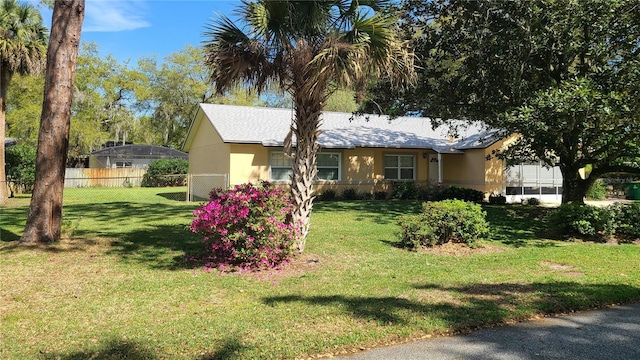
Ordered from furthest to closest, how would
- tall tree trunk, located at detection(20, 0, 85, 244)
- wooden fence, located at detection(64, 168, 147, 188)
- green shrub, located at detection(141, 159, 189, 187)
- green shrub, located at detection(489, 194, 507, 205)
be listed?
green shrub, located at detection(141, 159, 189, 187), wooden fence, located at detection(64, 168, 147, 188), green shrub, located at detection(489, 194, 507, 205), tall tree trunk, located at detection(20, 0, 85, 244)

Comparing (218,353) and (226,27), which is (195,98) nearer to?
(226,27)

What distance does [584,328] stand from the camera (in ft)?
14.8

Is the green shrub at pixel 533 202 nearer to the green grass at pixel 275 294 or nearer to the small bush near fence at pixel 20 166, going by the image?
the green grass at pixel 275 294

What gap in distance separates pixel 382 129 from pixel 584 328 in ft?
62.3

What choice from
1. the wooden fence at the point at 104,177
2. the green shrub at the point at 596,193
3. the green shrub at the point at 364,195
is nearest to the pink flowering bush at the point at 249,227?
the green shrub at the point at 364,195

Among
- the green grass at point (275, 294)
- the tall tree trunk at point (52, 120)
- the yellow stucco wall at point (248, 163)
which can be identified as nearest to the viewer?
the green grass at point (275, 294)

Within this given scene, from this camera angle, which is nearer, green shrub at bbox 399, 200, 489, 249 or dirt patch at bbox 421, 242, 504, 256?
dirt patch at bbox 421, 242, 504, 256

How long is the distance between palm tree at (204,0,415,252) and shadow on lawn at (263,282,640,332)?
9.11ft

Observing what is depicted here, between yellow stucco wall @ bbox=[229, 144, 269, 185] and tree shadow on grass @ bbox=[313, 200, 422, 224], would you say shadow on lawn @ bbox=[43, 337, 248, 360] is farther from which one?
yellow stucco wall @ bbox=[229, 144, 269, 185]

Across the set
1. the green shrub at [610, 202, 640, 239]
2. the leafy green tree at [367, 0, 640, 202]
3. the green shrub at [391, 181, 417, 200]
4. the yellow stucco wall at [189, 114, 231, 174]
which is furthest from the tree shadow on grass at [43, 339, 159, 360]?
the green shrub at [391, 181, 417, 200]

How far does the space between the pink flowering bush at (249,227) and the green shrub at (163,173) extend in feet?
84.5

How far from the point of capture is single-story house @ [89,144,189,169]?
118 feet

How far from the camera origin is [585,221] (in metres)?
10.3

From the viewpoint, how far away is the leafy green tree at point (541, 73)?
33.8ft
